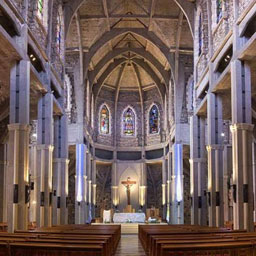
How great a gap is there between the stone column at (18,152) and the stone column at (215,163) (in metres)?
9.62

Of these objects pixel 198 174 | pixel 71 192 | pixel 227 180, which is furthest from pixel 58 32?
pixel 71 192

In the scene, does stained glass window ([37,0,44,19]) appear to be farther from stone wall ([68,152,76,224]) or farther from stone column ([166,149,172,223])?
stone wall ([68,152,76,224])

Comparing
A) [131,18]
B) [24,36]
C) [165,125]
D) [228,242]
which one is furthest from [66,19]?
[228,242]

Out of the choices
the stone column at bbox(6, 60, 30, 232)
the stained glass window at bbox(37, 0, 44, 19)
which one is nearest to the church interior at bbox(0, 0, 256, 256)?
the stone column at bbox(6, 60, 30, 232)

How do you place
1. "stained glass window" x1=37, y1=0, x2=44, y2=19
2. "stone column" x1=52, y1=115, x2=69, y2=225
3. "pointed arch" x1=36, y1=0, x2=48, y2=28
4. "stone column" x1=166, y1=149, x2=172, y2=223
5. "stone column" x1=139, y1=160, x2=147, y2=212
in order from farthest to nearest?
1. "stone column" x1=139, y1=160, x2=147, y2=212
2. "stone column" x1=166, y1=149, x2=172, y2=223
3. "stone column" x1=52, y1=115, x2=69, y2=225
4. "pointed arch" x1=36, y1=0, x2=48, y2=28
5. "stained glass window" x1=37, y1=0, x2=44, y2=19

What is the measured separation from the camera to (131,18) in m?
39.5

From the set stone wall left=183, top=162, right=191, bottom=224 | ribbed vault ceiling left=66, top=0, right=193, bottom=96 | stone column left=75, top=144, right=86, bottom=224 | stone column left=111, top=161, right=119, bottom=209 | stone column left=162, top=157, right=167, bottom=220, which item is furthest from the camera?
stone column left=111, top=161, right=119, bottom=209

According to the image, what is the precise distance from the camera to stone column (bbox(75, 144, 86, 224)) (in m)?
39.8

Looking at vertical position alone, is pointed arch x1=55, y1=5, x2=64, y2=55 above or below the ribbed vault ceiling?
below

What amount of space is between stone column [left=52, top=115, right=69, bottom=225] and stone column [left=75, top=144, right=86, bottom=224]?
799cm

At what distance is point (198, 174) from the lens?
31344mm

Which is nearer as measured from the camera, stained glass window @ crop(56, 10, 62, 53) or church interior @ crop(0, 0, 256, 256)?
church interior @ crop(0, 0, 256, 256)

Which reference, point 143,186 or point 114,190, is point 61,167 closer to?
point 114,190

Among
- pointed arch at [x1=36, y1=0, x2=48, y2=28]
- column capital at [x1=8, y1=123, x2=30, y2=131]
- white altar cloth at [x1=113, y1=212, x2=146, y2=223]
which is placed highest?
pointed arch at [x1=36, y1=0, x2=48, y2=28]
